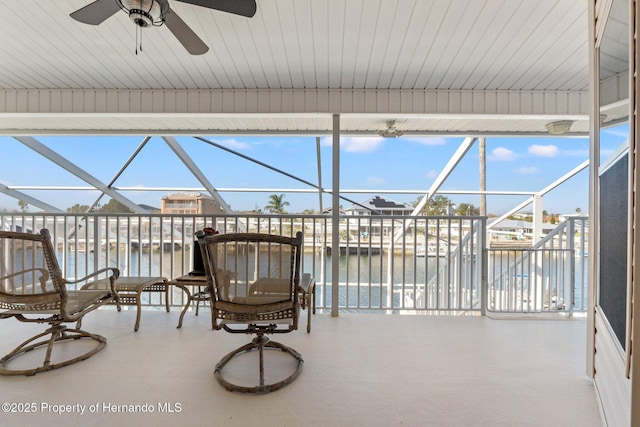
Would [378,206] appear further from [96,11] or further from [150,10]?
[96,11]

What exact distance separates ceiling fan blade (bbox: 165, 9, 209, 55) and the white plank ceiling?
211 mm

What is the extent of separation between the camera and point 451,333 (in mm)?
2732

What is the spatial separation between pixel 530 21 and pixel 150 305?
4.25 metres

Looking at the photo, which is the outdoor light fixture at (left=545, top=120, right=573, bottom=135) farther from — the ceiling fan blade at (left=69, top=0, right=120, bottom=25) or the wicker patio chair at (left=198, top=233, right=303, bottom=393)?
the ceiling fan blade at (left=69, top=0, right=120, bottom=25)

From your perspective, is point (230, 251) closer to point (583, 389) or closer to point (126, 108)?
point (583, 389)

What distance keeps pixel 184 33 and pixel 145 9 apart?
0.88 ft

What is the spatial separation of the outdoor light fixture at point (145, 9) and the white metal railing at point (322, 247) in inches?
81.6

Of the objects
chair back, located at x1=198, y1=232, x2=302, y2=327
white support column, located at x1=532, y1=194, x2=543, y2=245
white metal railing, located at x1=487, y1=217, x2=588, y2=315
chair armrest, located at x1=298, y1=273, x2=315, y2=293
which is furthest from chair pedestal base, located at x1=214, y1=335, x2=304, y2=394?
white support column, located at x1=532, y1=194, x2=543, y2=245

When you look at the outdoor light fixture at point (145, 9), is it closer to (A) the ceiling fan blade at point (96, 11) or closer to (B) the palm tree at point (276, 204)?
(A) the ceiling fan blade at point (96, 11)

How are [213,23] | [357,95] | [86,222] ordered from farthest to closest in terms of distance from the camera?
[86,222]
[357,95]
[213,23]

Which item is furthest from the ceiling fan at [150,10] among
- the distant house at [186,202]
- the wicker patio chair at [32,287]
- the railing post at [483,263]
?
the distant house at [186,202]

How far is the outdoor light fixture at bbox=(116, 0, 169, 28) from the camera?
1613mm

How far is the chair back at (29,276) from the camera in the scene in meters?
2.00

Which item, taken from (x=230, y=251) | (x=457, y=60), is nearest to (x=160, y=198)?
(x=230, y=251)
